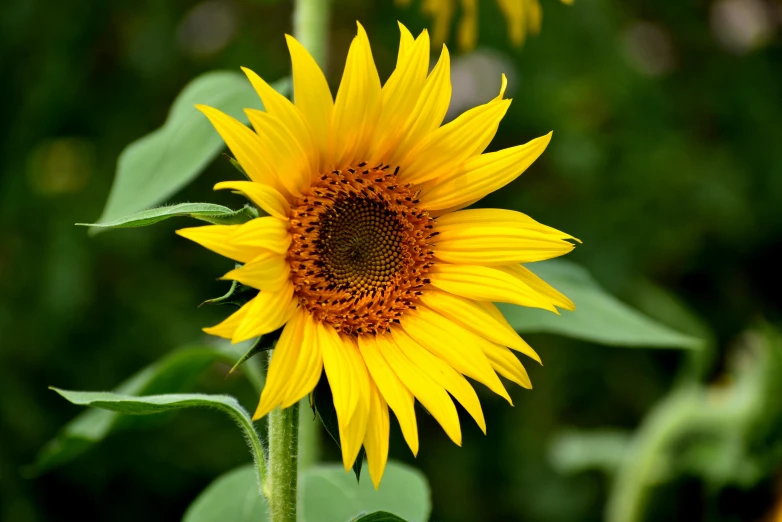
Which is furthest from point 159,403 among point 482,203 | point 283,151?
point 482,203

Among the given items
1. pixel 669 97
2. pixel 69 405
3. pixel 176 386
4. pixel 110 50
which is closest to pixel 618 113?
pixel 669 97

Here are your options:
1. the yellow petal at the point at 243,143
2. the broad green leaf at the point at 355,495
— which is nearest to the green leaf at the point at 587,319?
the broad green leaf at the point at 355,495

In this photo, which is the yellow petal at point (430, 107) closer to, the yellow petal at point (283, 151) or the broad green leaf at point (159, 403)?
the yellow petal at point (283, 151)

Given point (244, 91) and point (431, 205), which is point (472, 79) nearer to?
point (244, 91)

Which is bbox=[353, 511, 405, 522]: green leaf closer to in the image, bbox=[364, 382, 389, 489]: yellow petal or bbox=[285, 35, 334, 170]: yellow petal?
bbox=[364, 382, 389, 489]: yellow petal

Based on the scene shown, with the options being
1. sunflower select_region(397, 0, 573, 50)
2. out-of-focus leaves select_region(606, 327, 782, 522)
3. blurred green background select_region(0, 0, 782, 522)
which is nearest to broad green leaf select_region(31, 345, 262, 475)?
sunflower select_region(397, 0, 573, 50)
